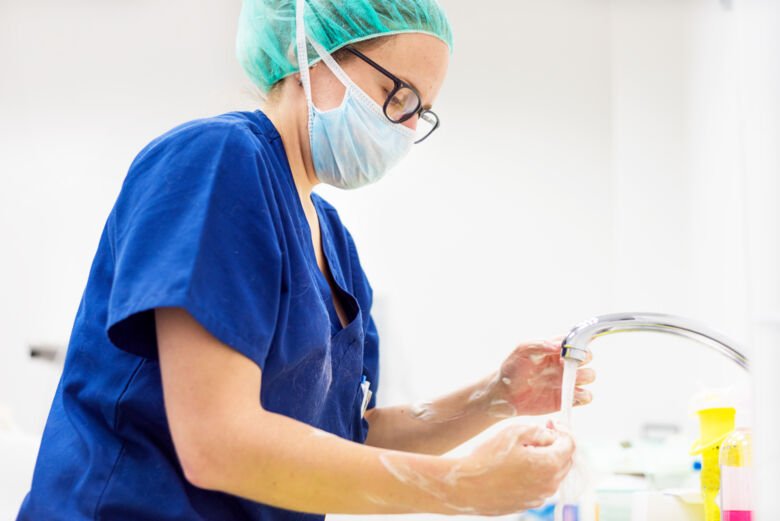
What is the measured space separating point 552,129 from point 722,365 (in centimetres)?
131

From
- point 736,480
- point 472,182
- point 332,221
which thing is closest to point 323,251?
point 332,221

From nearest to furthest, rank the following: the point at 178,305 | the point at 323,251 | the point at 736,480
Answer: the point at 178,305
the point at 736,480
the point at 323,251

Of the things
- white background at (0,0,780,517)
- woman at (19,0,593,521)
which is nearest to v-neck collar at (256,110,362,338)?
woman at (19,0,593,521)

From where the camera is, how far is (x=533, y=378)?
52.1 inches

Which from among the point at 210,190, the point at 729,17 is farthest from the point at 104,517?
the point at 729,17

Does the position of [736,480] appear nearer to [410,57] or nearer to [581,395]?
[581,395]

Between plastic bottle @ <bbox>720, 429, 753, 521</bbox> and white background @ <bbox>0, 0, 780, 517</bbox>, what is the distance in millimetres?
1920

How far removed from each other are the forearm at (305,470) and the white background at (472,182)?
7.70 ft

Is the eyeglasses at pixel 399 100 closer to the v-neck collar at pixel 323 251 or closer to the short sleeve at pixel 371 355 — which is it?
the v-neck collar at pixel 323 251

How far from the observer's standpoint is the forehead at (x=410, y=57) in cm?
114

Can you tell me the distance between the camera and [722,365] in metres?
2.41

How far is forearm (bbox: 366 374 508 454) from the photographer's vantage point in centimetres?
137

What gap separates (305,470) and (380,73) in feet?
1.86

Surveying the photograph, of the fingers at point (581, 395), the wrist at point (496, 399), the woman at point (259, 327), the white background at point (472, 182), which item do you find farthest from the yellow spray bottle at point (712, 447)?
the white background at point (472, 182)
